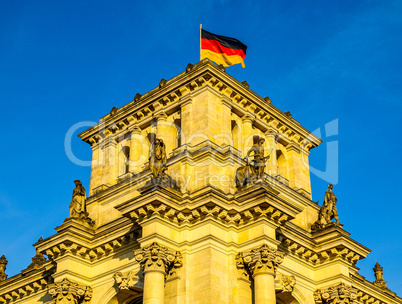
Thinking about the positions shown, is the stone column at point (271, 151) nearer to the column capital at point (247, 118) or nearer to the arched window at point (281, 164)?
the arched window at point (281, 164)

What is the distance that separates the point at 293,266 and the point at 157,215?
8.11 metres

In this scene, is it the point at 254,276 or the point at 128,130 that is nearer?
the point at 254,276

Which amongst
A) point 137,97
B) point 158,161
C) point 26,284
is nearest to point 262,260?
point 158,161

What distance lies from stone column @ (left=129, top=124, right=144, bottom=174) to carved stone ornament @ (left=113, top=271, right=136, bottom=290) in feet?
23.4

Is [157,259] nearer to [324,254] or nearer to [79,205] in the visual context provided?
[79,205]

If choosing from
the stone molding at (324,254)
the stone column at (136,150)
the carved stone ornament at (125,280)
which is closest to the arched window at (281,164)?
the stone molding at (324,254)

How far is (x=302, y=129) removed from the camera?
3966 cm

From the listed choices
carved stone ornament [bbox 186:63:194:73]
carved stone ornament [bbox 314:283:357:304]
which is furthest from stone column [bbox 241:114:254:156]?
carved stone ornament [bbox 314:283:357:304]

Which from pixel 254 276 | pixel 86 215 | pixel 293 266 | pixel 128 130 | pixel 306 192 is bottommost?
pixel 254 276

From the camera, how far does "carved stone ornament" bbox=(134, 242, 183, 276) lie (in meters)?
27.3

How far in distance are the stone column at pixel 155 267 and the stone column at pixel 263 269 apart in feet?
10.6

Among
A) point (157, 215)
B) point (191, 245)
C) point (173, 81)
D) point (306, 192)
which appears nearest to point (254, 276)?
point (191, 245)

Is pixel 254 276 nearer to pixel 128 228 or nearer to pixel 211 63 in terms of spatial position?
pixel 128 228

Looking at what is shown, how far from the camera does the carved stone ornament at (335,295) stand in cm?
3195
